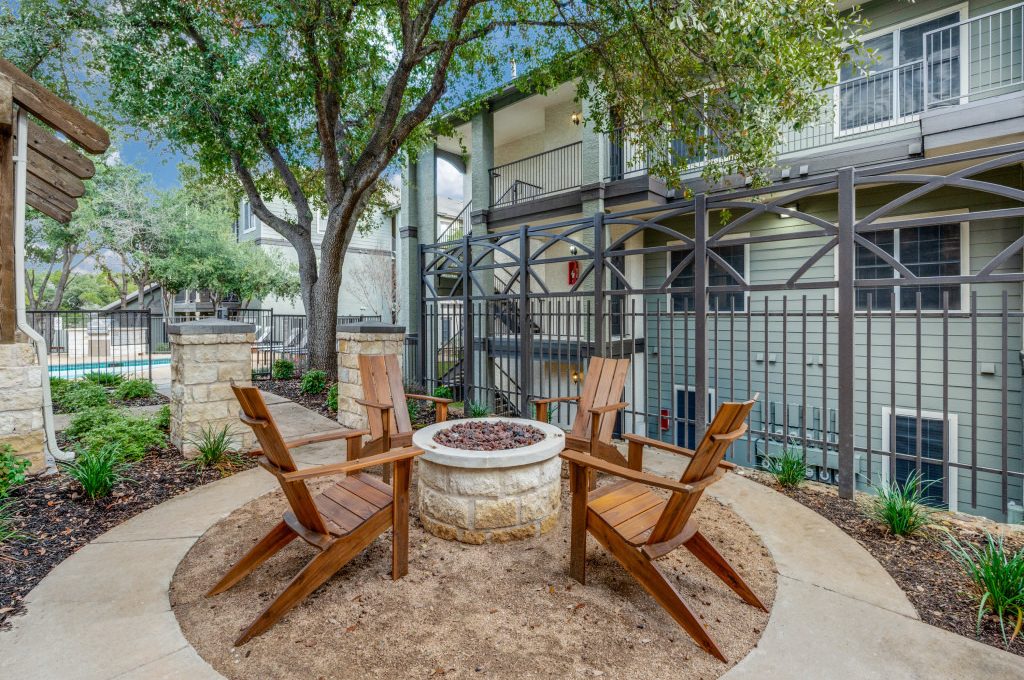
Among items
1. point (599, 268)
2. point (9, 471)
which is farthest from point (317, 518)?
point (599, 268)

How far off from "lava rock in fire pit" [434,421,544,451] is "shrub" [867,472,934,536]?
7.63 feet

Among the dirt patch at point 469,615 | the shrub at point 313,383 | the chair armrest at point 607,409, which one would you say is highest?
the chair armrest at point 607,409

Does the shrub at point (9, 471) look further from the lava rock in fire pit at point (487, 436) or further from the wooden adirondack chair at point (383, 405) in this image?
the lava rock in fire pit at point (487, 436)

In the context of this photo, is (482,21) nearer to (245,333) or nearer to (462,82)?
(462,82)

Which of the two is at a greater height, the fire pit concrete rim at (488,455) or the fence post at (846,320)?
the fence post at (846,320)

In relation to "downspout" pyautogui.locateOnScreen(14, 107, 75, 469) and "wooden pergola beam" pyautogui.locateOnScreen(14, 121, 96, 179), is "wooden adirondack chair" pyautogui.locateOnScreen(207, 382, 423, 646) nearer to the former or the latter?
"downspout" pyautogui.locateOnScreen(14, 107, 75, 469)

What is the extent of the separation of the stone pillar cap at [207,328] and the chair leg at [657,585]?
3.95 meters

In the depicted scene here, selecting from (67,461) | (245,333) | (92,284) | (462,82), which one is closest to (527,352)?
(245,333)

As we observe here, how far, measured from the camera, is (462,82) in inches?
351

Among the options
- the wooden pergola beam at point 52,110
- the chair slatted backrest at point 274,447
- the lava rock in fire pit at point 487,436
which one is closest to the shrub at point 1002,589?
the lava rock in fire pit at point 487,436

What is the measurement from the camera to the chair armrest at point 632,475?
2.04 meters

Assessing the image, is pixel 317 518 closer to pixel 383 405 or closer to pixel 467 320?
pixel 383 405

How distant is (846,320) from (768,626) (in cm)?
257

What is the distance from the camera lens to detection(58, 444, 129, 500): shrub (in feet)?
11.1
